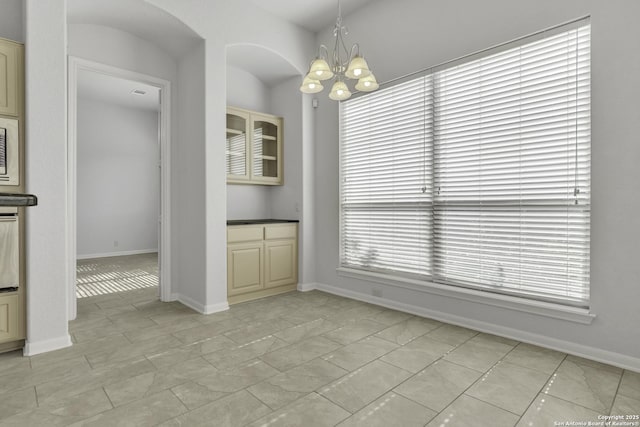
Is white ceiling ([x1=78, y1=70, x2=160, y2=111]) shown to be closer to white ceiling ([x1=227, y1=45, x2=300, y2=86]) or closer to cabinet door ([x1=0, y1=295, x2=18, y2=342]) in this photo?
white ceiling ([x1=227, y1=45, x2=300, y2=86])

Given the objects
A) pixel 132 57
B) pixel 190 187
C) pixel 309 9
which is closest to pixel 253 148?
pixel 190 187

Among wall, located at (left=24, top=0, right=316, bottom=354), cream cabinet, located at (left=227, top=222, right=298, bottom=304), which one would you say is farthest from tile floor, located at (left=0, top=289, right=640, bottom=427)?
cream cabinet, located at (left=227, top=222, right=298, bottom=304)

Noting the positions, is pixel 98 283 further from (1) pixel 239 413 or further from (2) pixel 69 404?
(1) pixel 239 413

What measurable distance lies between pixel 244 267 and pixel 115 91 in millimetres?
5003

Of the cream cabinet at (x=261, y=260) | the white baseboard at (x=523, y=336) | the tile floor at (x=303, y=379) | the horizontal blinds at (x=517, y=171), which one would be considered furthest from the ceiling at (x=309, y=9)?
the tile floor at (x=303, y=379)

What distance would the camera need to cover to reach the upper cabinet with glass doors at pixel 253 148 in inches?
169

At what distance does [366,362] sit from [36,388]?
2075 mm

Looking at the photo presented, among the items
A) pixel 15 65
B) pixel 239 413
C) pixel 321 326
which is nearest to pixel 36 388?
pixel 239 413

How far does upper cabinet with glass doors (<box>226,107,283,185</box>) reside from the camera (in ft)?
14.1

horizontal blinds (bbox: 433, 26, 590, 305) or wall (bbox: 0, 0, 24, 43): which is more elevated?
wall (bbox: 0, 0, 24, 43)

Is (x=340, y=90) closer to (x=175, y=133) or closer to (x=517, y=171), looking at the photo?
(x=517, y=171)

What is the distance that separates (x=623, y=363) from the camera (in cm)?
235

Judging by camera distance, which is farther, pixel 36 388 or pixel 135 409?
pixel 36 388

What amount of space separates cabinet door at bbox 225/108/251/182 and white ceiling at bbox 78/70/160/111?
2404mm
